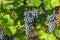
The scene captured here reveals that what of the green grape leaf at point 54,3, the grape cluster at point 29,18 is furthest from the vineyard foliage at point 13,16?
the green grape leaf at point 54,3

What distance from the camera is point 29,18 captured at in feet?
6.24

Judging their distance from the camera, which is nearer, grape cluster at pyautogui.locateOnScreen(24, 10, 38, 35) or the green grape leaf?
the green grape leaf

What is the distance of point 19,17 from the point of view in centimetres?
199

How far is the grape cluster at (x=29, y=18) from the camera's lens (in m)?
1.87

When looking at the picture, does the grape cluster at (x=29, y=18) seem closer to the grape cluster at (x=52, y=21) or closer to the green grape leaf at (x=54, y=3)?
the grape cluster at (x=52, y=21)

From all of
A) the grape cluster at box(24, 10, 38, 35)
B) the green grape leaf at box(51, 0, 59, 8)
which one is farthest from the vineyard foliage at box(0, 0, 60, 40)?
the green grape leaf at box(51, 0, 59, 8)

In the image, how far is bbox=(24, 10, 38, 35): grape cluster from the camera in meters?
1.87

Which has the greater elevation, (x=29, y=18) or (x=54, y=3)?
(x=54, y=3)

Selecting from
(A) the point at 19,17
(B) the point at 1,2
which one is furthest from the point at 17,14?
(B) the point at 1,2

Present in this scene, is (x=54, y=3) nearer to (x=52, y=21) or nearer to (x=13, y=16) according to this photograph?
(x=52, y=21)

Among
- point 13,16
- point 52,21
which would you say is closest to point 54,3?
point 52,21

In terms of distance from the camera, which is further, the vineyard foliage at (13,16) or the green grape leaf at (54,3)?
the vineyard foliage at (13,16)

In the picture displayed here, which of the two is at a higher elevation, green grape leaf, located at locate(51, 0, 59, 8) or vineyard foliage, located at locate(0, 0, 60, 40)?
green grape leaf, located at locate(51, 0, 59, 8)

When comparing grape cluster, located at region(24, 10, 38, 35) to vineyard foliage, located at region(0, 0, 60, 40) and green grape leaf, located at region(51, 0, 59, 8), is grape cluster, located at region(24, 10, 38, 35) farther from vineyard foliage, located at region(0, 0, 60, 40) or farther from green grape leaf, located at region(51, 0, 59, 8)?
green grape leaf, located at region(51, 0, 59, 8)
